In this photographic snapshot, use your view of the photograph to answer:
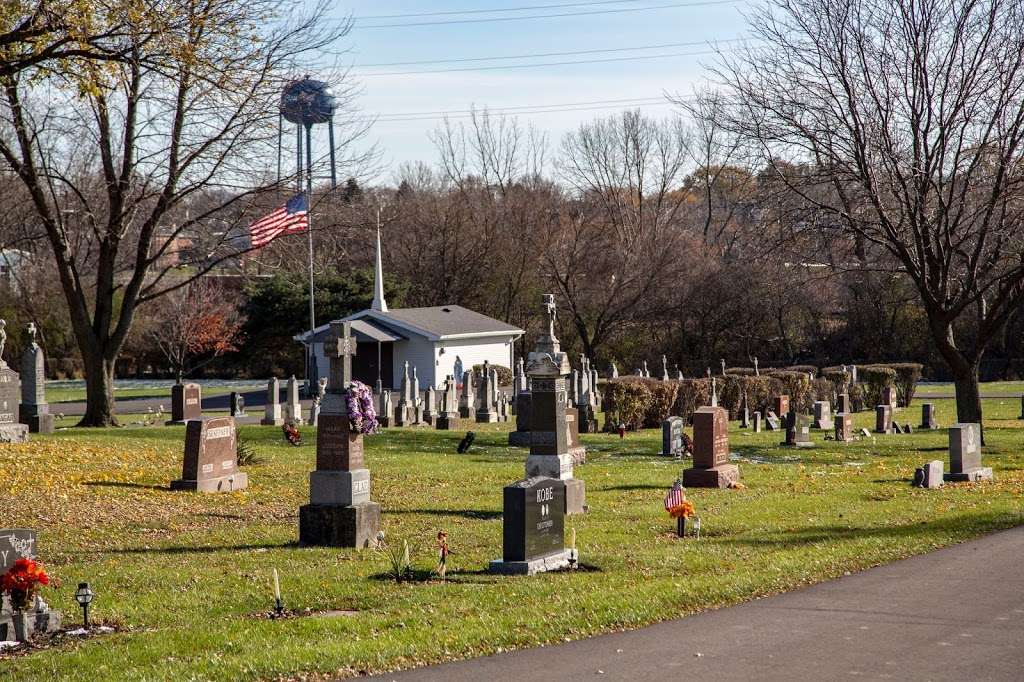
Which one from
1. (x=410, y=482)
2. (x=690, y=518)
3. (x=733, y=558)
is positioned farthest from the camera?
(x=410, y=482)

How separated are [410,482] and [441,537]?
8479 millimetres

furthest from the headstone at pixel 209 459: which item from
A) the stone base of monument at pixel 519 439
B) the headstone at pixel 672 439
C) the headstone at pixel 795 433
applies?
the headstone at pixel 795 433

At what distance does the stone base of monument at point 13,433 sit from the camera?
23281 millimetres

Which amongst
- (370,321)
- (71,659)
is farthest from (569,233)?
(71,659)

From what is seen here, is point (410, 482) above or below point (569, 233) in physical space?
below

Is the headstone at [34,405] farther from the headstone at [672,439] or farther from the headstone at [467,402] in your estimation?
the headstone at [672,439]

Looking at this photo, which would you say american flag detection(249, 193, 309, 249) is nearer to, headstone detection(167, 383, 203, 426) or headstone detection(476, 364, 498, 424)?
headstone detection(167, 383, 203, 426)

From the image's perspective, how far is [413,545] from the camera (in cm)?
1359

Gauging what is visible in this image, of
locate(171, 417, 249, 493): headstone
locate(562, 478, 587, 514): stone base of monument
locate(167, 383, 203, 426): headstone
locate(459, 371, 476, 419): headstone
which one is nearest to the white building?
locate(459, 371, 476, 419): headstone

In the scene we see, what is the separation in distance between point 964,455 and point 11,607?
1607 centimetres

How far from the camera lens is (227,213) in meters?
31.0

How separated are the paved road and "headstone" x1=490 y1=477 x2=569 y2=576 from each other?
2.27 meters

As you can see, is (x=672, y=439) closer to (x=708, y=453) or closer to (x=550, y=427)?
(x=708, y=453)

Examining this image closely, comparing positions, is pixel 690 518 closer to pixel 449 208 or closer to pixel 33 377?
pixel 33 377
